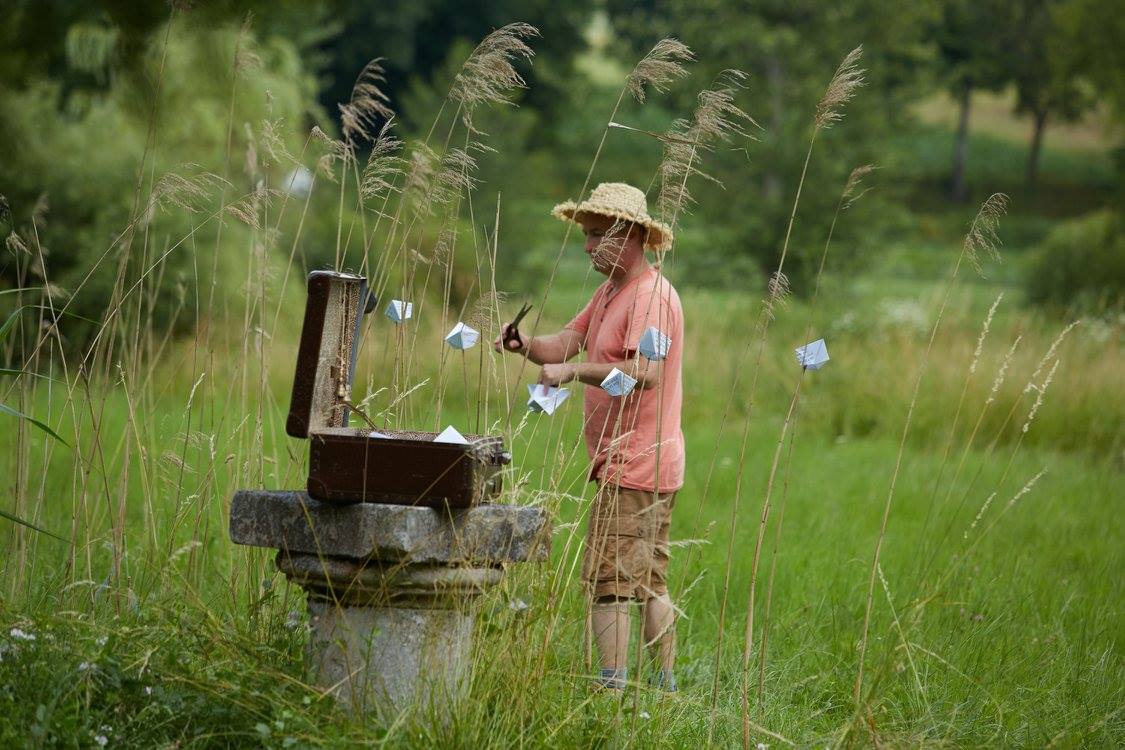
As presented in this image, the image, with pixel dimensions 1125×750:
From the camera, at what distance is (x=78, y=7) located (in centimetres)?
631

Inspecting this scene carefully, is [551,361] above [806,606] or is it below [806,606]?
above

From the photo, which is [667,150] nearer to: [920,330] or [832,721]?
[832,721]

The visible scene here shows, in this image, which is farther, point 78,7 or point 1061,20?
point 1061,20

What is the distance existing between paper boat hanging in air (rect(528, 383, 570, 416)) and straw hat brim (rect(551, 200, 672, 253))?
22.2 inches

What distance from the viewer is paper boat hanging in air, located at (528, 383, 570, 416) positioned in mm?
3576

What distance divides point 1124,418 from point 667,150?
25.7ft

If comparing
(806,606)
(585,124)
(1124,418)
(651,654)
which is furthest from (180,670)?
(585,124)

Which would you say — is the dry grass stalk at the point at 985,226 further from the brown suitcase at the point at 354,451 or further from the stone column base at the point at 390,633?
the stone column base at the point at 390,633

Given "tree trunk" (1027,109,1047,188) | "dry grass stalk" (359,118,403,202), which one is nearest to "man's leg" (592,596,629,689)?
"dry grass stalk" (359,118,403,202)

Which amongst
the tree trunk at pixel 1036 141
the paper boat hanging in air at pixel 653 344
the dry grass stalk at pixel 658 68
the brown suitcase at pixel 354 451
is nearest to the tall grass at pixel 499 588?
the dry grass stalk at pixel 658 68

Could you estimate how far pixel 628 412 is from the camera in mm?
4188

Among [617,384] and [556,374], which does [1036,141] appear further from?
[617,384]

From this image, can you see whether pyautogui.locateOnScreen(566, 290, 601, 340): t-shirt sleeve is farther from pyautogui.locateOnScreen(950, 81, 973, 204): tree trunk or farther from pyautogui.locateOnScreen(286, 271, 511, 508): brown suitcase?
pyautogui.locateOnScreen(950, 81, 973, 204): tree trunk

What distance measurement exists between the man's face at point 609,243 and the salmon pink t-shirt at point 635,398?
0.26ft
